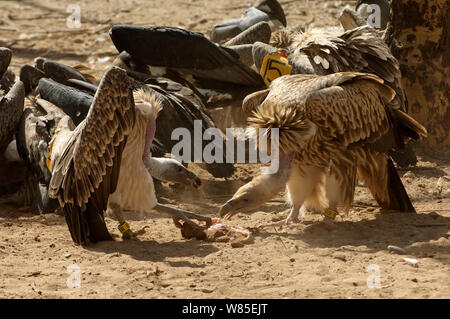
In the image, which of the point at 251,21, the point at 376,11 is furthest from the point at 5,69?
the point at 376,11

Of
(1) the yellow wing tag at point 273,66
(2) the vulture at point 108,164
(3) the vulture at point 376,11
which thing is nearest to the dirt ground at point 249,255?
(2) the vulture at point 108,164

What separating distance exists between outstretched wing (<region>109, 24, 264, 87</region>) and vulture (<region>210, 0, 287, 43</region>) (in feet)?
7.51

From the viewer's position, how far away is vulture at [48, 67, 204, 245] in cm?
570

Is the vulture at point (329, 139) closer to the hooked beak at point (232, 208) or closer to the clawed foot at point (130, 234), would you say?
the hooked beak at point (232, 208)

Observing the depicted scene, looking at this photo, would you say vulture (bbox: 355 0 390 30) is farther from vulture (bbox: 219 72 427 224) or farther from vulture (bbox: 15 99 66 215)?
vulture (bbox: 15 99 66 215)

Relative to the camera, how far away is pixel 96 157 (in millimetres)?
5711

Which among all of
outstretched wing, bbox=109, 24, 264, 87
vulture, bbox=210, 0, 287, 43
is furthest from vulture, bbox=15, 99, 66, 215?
vulture, bbox=210, 0, 287, 43

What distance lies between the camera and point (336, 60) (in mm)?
7043

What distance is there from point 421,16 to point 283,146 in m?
2.98

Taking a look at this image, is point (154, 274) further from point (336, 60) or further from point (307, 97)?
point (336, 60)

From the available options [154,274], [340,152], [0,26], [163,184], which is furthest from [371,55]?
[0,26]

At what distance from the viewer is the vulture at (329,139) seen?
598 centimetres

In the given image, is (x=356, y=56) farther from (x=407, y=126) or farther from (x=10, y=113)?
(x=10, y=113)

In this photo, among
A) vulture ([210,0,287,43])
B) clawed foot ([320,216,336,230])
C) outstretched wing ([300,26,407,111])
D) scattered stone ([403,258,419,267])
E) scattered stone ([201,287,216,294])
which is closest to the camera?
scattered stone ([201,287,216,294])
